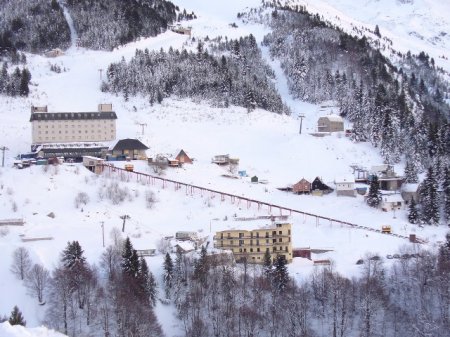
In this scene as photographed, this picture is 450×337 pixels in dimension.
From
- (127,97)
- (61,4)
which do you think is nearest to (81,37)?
(61,4)

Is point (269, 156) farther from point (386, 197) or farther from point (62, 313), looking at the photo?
point (62, 313)

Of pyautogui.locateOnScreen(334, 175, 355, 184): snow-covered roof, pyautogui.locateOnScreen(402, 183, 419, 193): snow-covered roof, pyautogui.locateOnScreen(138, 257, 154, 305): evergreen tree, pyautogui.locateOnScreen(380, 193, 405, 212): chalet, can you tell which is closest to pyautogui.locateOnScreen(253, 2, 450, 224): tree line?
pyautogui.locateOnScreen(402, 183, 419, 193): snow-covered roof

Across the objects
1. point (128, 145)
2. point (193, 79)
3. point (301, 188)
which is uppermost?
point (193, 79)

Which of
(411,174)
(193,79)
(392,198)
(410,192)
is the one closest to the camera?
(392,198)

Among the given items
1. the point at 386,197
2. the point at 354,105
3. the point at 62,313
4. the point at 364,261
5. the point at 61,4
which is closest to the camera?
the point at 62,313

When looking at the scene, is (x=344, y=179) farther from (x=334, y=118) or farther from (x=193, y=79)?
(x=193, y=79)

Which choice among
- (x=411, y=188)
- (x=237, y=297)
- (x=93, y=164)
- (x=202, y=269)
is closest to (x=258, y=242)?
(x=202, y=269)

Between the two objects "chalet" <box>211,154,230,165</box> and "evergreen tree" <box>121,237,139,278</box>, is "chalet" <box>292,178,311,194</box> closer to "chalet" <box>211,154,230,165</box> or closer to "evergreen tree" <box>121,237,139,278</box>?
"chalet" <box>211,154,230,165</box>
